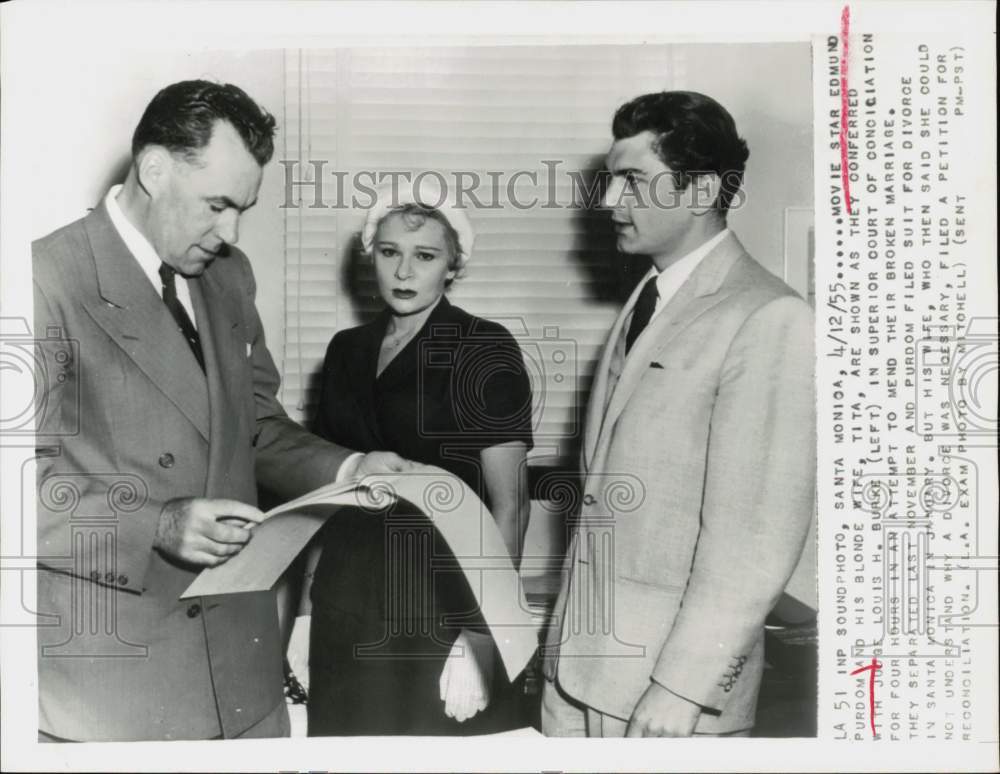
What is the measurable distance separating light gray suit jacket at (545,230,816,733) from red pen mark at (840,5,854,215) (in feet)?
0.57

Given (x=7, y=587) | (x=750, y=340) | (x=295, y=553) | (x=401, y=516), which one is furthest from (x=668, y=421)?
(x=7, y=587)

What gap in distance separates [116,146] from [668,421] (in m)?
0.84

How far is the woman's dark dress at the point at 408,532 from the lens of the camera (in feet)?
4.31

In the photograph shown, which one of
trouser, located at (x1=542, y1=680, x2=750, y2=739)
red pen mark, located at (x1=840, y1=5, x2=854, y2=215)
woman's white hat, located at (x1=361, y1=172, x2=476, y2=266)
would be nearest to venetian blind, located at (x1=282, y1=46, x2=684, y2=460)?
woman's white hat, located at (x1=361, y1=172, x2=476, y2=266)

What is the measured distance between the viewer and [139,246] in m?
1.26

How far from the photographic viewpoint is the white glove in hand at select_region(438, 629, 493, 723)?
1.32 metres

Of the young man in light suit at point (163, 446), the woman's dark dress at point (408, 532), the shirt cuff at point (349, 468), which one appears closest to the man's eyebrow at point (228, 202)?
the young man in light suit at point (163, 446)

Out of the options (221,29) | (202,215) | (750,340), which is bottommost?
(750,340)

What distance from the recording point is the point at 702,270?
4.14 feet

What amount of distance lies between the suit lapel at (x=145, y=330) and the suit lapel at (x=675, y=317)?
54 cm

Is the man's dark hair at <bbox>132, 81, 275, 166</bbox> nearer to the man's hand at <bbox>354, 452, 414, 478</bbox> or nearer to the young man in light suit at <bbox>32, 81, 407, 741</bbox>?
the young man in light suit at <bbox>32, 81, 407, 741</bbox>

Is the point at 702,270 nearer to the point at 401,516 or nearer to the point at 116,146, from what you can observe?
the point at 401,516

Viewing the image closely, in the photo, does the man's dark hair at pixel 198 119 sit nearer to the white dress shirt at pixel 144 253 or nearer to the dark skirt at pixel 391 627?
the white dress shirt at pixel 144 253

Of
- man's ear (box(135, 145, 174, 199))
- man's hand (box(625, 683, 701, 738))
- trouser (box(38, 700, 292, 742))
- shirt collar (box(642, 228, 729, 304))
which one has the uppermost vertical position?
man's ear (box(135, 145, 174, 199))
